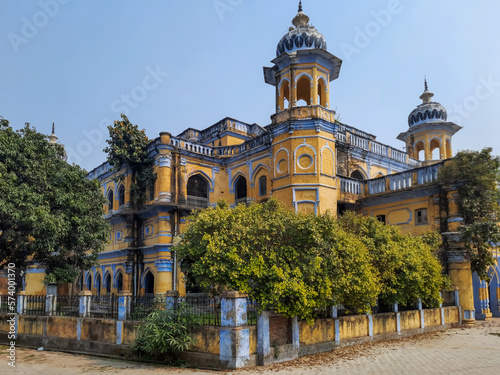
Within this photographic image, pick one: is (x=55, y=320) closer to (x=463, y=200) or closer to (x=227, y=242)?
(x=227, y=242)

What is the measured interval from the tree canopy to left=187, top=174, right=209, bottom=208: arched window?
12139 mm

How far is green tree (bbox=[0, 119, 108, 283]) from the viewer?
Answer: 52.9 ft

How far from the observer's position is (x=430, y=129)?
29.9m

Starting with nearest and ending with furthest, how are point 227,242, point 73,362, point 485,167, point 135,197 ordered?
point 227,242
point 73,362
point 485,167
point 135,197

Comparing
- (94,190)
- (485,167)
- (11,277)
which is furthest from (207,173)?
(485,167)

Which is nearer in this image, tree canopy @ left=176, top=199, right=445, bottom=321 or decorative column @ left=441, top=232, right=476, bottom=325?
tree canopy @ left=176, top=199, right=445, bottom=321

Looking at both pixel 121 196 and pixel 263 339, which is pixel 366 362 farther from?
pixel 121 196

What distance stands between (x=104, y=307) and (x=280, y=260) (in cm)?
632

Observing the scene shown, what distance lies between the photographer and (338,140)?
23.3 m

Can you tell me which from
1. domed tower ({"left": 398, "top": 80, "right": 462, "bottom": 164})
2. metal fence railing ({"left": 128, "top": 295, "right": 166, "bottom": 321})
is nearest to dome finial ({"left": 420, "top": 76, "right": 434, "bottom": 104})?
domed tower ({"left": 398, "top": 80, "right": 462, "bottom": 164})

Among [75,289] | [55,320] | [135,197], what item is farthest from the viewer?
[75,289]

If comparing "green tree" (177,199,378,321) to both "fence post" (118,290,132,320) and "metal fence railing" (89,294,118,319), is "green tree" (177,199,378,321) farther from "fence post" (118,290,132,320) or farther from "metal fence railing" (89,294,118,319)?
"metal fence railing" (89,294,118,319)

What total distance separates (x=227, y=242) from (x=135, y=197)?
50.2 feet

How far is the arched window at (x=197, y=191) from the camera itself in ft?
82.2
